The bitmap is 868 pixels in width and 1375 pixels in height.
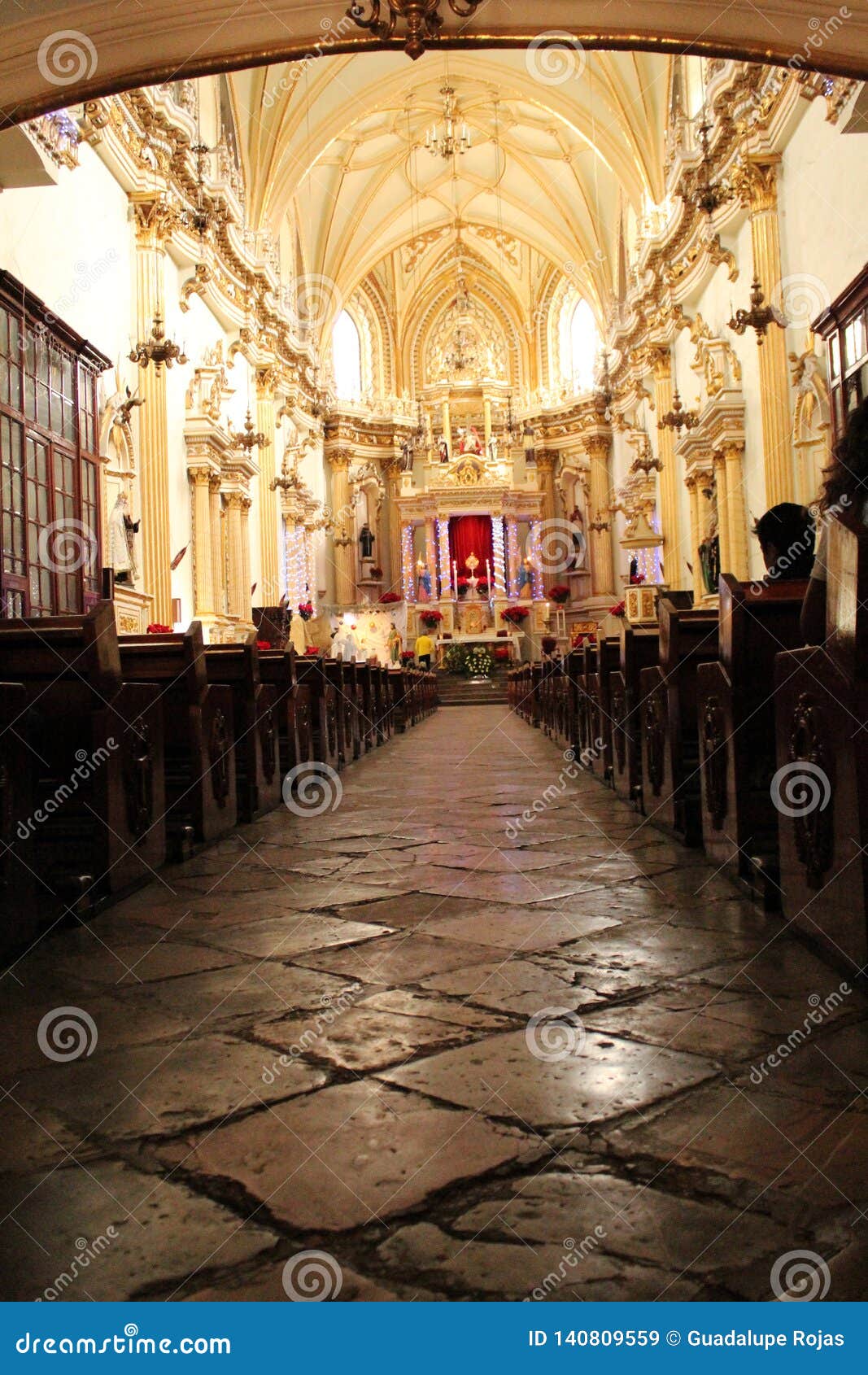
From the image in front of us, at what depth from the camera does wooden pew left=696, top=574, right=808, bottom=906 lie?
3.02 m

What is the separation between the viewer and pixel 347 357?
27094 millimetres

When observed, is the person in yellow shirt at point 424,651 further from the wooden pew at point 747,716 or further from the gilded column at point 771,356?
the wooden pew at point 747,716

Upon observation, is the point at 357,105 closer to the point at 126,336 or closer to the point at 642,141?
the point at 642,141

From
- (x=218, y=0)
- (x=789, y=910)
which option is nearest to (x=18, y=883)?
(x=789, y=910)

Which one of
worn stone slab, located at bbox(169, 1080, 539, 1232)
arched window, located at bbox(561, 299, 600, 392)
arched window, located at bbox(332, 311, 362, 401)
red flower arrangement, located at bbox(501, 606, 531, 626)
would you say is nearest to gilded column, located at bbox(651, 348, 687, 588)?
red flower arrangement, located at bbox(501, 606, 531, 626)

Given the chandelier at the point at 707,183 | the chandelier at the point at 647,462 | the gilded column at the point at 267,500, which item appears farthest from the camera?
the gilded column at the point at 267,500

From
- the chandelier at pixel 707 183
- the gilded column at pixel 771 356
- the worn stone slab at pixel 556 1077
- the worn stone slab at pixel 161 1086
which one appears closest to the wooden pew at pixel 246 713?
the worn stone slab at pixel 161 1086

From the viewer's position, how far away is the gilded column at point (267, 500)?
715 inches

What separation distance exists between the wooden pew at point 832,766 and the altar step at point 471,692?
16.4 m

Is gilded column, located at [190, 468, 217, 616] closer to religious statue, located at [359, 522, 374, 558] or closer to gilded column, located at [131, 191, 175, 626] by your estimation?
gilded column, located at [131, 191, 175, 626]

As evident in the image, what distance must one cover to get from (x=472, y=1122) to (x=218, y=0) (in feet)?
25.1

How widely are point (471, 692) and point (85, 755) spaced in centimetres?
1746

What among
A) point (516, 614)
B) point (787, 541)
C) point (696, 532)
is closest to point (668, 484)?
point (696, 532)

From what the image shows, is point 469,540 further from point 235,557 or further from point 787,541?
point 787,541
